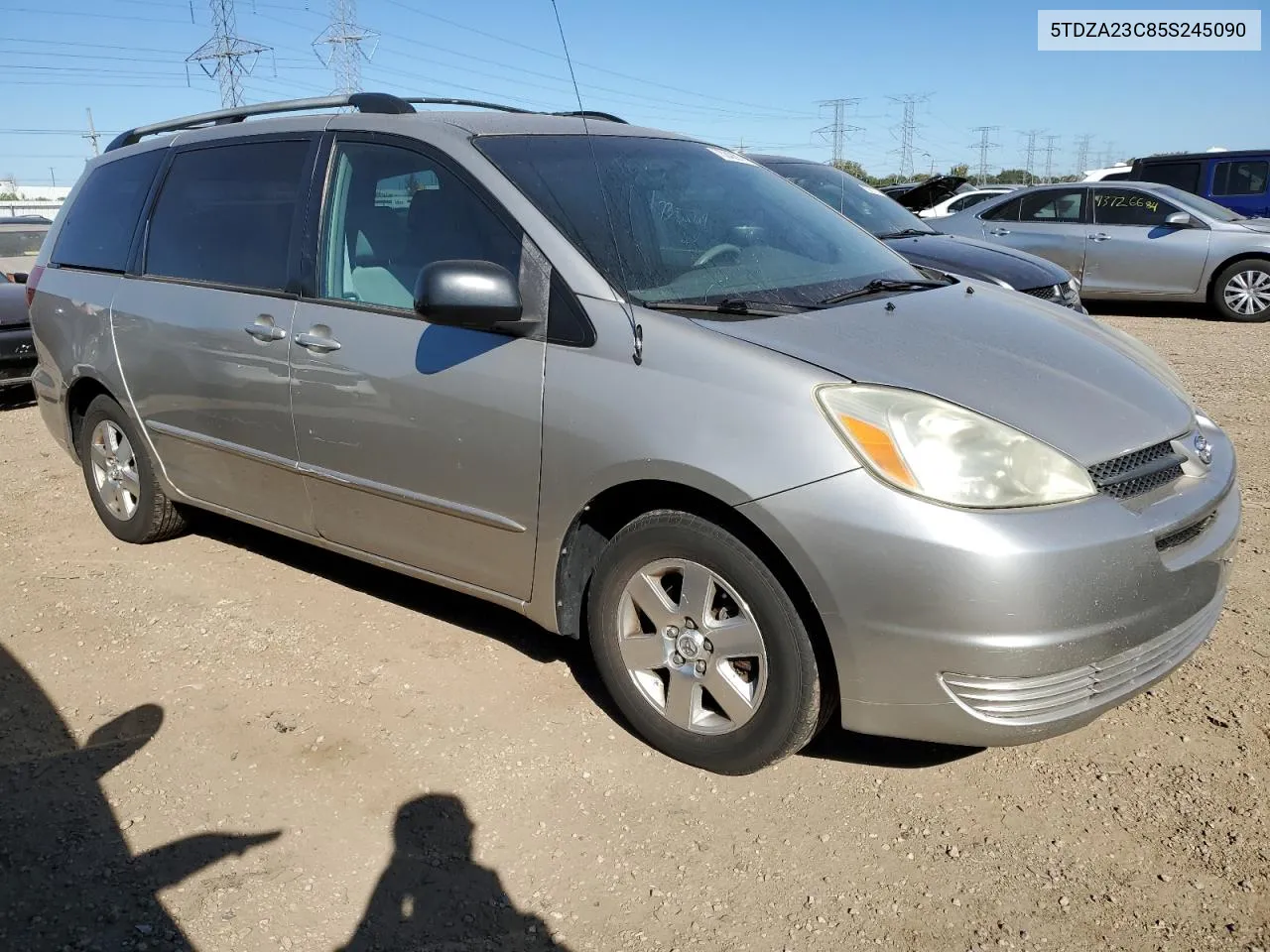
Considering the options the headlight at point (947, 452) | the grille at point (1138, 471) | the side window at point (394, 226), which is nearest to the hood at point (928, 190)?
the side window at point (394, 226)

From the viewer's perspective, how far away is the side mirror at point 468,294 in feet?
9.60

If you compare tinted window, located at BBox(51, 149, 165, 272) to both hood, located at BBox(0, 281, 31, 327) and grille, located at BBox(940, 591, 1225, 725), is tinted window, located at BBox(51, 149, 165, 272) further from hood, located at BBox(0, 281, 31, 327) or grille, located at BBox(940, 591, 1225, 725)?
grille, located at BBox(940, 591, 1225, 725)

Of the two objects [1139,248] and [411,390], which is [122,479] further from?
[1139,248]

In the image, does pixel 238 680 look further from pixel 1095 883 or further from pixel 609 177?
pixel 1095 883

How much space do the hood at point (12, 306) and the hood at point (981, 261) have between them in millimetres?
6797

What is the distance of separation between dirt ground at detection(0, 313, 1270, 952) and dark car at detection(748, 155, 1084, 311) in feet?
11.8

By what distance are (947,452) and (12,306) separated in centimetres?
838

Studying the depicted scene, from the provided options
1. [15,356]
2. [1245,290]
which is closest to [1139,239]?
[1245,290]

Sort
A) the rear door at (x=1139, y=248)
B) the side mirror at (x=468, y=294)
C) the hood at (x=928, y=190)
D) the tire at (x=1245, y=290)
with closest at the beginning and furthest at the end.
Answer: the side mirror at (x=468, y=294), the hood at (x=928, y=190), the tire at (x=1245, y=290), the rear door at (x=1139, y=248)

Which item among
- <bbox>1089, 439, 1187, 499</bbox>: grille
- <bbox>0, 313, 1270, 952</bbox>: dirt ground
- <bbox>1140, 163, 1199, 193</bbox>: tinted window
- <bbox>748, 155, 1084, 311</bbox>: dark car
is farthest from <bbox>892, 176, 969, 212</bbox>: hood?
<bbox>1089, 439, 1187, 499</bbox>: grille

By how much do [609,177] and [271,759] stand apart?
2.12m

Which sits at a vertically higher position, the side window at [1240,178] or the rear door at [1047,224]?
the side window at [1240,178]

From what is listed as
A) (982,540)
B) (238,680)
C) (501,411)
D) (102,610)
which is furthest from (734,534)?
(102,610)

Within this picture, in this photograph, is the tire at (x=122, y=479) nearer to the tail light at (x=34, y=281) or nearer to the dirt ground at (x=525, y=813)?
the tail light at (x=34, y=281)
